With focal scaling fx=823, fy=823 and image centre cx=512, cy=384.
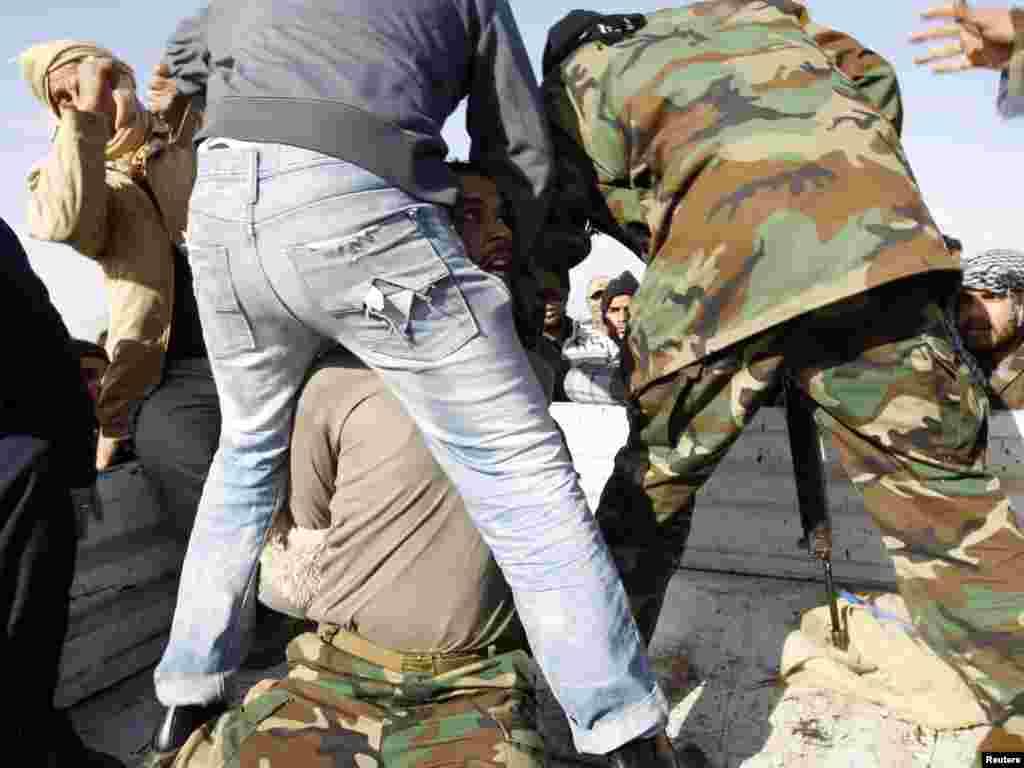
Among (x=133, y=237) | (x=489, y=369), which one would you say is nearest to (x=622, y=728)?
(x=489, y=369)

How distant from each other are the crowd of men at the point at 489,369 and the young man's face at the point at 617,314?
2521 mm

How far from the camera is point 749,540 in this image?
91.4 inches

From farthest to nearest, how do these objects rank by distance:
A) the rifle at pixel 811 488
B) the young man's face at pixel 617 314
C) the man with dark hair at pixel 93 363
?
1. the young man's face at pixel 617 314
2. the man with dark hair at pixel 93 363
3. the rifle at pixel 811 488

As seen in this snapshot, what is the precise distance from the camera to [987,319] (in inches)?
86.0

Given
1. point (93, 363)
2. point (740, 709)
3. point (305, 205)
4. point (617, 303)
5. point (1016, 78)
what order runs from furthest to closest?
point (617, 303)
point (93, 363)
point (740, 709)
point (1016, 78)
point (305, 205)

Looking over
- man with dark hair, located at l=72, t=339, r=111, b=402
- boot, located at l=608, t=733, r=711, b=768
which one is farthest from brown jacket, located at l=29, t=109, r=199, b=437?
boot, located at l=608, t=733, r=711, b=768

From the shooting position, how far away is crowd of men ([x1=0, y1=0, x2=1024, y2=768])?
4.15ft

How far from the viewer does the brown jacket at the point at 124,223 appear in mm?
2096

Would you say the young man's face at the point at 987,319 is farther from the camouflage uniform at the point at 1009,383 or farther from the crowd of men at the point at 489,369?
the crowd of men at the point at 489,369

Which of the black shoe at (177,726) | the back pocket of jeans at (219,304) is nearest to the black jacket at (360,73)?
the back pocket of jeans at (219,304)

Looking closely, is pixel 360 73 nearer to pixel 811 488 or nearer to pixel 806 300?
pixel 806 300

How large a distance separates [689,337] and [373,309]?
595 mm

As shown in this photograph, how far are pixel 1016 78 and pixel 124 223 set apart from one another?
219 centimetres

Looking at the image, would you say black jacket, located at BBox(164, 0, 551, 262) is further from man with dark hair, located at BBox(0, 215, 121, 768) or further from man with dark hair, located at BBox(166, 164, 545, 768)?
man with dark hair, located at BBox(0, 215, 121, 768)
